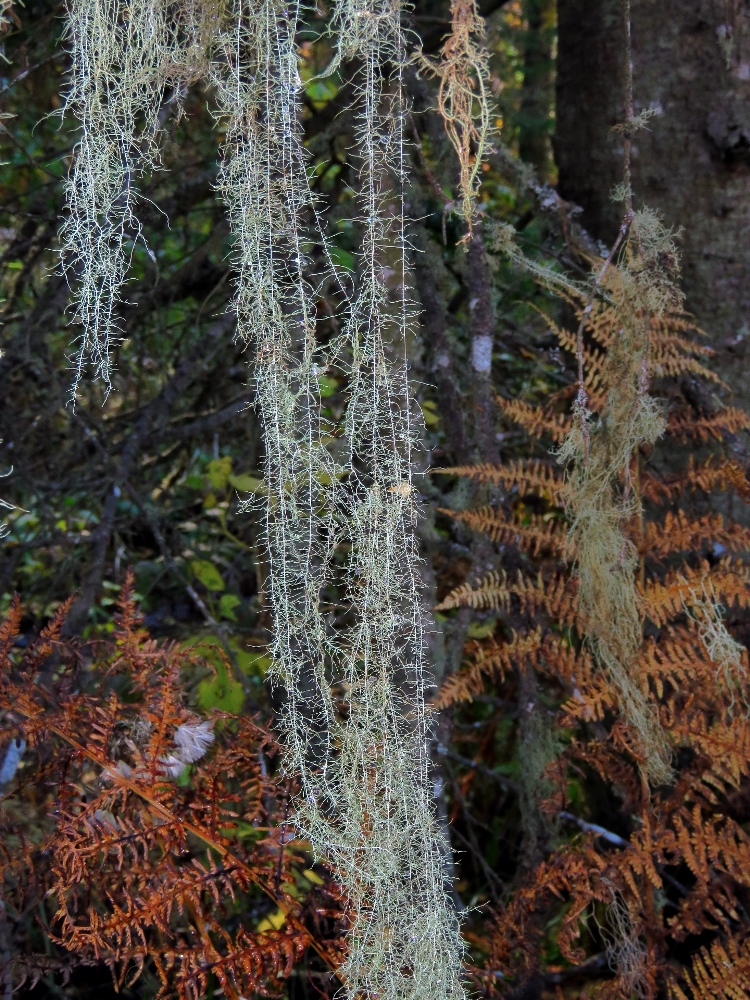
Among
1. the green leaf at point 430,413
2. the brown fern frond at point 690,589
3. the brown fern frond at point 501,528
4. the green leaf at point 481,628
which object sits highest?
the green leaf at point 430,413

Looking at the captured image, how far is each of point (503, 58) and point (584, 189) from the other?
63.3 inches

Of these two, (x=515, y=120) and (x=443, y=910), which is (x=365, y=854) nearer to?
(x=443, y=910)

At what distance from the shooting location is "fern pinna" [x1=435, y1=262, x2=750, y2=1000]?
1.27 m

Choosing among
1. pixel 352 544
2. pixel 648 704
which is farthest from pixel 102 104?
pixel 648 704

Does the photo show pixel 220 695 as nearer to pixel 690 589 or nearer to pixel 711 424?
pixel 690 589

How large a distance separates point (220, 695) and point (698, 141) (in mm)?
1333

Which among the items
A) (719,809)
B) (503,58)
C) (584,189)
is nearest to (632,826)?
(719,809)

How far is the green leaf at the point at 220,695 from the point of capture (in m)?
1.58

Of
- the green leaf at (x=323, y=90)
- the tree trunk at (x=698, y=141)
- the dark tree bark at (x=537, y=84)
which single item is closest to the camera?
the tree trunk at (x=698, y=141)

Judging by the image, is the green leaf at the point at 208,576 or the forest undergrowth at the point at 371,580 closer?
the forest undergrowth at the point at 371,580

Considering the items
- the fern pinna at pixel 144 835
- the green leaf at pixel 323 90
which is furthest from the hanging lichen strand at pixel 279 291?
the green leaf at pixel 323 90

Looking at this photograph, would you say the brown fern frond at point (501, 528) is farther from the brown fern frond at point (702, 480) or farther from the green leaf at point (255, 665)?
the green leaf at point (255, 665)

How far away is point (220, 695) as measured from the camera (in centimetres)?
160

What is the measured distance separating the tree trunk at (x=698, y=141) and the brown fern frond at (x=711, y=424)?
0.20 m
